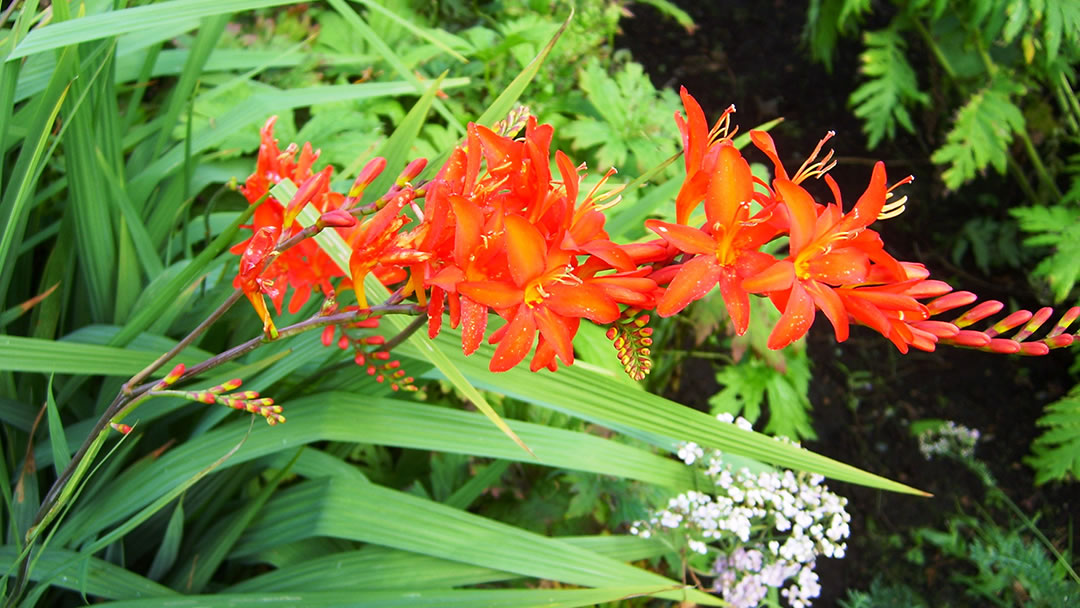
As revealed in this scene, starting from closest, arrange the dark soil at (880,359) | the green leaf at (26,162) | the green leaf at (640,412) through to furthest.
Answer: the green leaf at (640,412) → the green leaf at (26,162) → the dark soil at (880,359)

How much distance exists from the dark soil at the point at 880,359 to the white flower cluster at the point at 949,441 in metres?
0.08

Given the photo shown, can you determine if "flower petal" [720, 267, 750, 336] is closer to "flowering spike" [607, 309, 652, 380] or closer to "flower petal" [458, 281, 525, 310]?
"flowering spike" [607, 309, 652, 380]

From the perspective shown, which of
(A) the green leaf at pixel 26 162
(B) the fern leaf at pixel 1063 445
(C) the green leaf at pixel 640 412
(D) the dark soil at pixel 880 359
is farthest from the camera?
(D) the dark soil at pixel 880 359

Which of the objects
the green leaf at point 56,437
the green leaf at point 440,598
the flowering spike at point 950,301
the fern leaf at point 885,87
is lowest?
the green leaf at point 440,598

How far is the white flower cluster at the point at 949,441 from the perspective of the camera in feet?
8.20

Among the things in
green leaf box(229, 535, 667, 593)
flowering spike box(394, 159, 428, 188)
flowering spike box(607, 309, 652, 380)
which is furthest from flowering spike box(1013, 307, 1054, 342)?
green leaf box(229, 535, 667, 593)

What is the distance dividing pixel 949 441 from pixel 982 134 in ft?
3.10

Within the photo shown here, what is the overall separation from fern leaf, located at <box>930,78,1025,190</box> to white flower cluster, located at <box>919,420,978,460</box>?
0.74m

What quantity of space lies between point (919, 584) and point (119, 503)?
226cm

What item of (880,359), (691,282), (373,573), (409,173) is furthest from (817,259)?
(880,359)

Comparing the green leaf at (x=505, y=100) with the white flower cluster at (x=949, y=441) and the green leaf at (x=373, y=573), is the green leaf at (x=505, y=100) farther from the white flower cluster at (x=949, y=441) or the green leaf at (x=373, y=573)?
the white flower cluster at (x=949, y=441)

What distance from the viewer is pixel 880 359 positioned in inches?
117

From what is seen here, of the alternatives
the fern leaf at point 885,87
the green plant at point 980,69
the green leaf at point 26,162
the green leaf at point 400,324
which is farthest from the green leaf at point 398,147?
the fern leaf at point 885,87

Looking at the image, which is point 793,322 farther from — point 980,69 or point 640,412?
point 980,69
